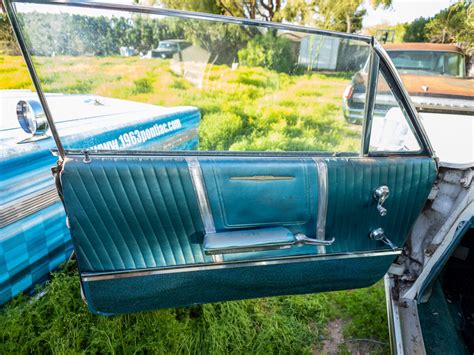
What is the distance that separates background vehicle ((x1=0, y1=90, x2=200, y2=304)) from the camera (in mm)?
1717

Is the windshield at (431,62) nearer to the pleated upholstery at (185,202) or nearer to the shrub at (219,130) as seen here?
the shrub at (219,130)

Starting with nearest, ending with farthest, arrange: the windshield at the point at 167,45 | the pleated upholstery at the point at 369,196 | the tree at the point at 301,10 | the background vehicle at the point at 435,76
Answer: the pleated upholstery at the point at 369,196 < the windshield at the point at 167,45 < the background vehicle at the point at 435,76 < the tree at the point at 301,10

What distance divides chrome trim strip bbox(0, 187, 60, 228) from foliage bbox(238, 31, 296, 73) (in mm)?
1527

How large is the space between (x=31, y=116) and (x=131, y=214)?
0.78 m

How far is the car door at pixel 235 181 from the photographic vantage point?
1293mm

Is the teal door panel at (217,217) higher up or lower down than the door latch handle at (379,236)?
higher up

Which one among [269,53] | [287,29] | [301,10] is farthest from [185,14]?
[301,10]

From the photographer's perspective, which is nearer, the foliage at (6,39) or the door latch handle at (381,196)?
the foliage at (6,39)

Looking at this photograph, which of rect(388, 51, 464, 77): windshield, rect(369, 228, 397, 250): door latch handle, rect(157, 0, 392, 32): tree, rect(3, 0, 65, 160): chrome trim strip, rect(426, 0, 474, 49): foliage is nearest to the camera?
rect(3, 0, 65, 160): chrome trim strip

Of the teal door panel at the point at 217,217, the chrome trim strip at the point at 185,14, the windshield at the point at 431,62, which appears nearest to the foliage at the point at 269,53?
the chrome trim strip at the point at 185,14

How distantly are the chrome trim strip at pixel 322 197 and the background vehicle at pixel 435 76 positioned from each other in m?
1.73

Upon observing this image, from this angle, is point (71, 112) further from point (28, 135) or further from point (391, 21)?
point (391, 21)

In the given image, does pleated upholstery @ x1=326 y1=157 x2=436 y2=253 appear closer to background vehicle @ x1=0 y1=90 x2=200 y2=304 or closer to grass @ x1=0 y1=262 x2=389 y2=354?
grass @ x1=0 y1=262 x2=389 y2=354

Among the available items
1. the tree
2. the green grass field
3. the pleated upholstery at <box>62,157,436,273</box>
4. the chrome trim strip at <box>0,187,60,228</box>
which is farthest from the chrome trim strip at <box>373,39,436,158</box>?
the tree
